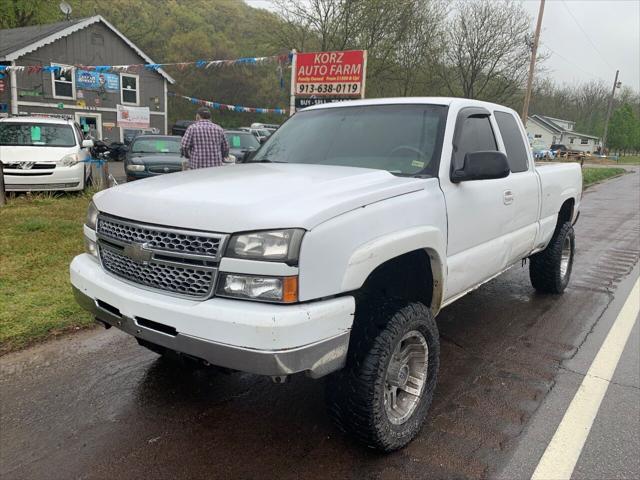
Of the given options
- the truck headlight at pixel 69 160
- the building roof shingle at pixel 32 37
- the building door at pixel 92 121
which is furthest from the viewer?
the building door at pixel 92 121

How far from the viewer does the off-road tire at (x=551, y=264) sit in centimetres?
537

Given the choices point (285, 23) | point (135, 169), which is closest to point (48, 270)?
point (135, 169)

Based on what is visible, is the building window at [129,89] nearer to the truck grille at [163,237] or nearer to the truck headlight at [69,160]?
the truck headlight at [69,160]

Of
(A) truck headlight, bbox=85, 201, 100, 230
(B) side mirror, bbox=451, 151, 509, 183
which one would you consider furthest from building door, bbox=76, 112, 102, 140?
(B) side mirror, bbox=451, 151, 509, 183

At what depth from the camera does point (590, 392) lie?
11.5 ft

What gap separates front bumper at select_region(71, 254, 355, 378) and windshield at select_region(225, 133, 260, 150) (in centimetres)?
1367

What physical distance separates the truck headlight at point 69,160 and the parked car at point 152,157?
166 centimetres

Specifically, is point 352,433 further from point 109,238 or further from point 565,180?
point 565,180

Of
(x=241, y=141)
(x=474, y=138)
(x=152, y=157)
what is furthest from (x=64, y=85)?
(x=474, y=138)

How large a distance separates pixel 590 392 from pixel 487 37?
34466 mm

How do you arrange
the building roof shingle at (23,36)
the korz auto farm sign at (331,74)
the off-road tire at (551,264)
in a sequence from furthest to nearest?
the building roof shingle at (23,36), the korz auto farm sign at (331,74), the off-road tire at (551,264)

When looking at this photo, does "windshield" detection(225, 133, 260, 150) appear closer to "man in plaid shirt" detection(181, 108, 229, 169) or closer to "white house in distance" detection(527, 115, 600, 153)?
"man in plaid shirt" detection(181, 108, 229, 169)

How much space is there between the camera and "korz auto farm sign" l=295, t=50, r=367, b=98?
10.8 meters

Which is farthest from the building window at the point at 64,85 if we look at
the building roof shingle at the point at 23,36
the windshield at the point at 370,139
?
the windshield at the point at 370,139
